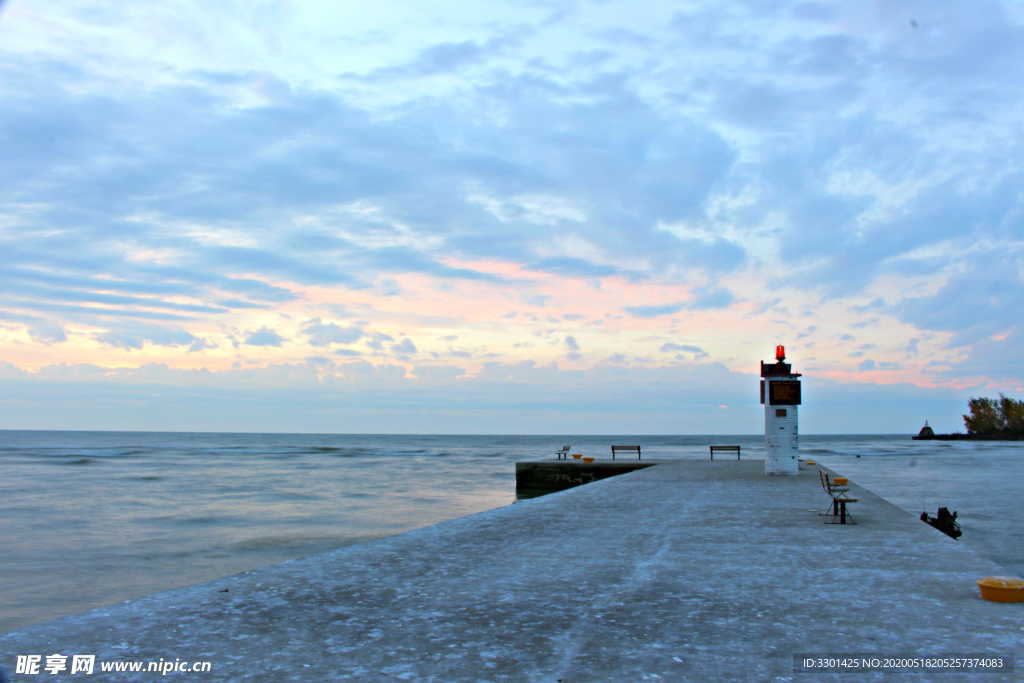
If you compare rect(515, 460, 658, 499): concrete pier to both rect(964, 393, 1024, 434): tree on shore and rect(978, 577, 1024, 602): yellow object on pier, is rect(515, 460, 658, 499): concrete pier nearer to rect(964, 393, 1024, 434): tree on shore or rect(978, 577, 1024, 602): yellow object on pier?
rect(978, 577, 1024, 602): yellow object on pier

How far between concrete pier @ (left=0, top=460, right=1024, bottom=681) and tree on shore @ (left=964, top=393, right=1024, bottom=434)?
18980 centimetres

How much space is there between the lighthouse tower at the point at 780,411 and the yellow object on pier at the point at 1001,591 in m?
17.3

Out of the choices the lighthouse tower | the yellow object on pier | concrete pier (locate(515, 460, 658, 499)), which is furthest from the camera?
concrete pier (locate(515, 460, 658, 499))

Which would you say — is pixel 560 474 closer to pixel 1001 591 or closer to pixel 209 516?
pixel 209 516

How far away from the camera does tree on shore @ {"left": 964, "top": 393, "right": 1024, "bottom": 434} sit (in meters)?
168

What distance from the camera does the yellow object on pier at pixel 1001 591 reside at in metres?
6.39

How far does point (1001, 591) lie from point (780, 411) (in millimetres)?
17814

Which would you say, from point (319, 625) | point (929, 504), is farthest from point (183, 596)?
point (929, 504)

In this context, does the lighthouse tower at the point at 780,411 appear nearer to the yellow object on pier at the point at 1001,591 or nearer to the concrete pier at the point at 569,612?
the concrete pier at the point at 569,612

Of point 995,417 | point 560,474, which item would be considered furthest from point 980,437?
point 560,474

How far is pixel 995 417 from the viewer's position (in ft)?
580

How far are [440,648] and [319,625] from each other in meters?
1.18

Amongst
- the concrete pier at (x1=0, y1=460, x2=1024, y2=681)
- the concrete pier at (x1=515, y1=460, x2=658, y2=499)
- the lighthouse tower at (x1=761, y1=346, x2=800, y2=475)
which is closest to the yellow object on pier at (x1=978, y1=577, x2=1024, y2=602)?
the concrete pier at (x1=0, y1=460, x2=1024, y2=681)

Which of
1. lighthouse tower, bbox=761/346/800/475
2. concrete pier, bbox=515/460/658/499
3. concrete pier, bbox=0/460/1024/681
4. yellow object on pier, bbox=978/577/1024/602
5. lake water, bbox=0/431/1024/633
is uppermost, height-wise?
lighthouse tower, bbox=761/346/800/475
